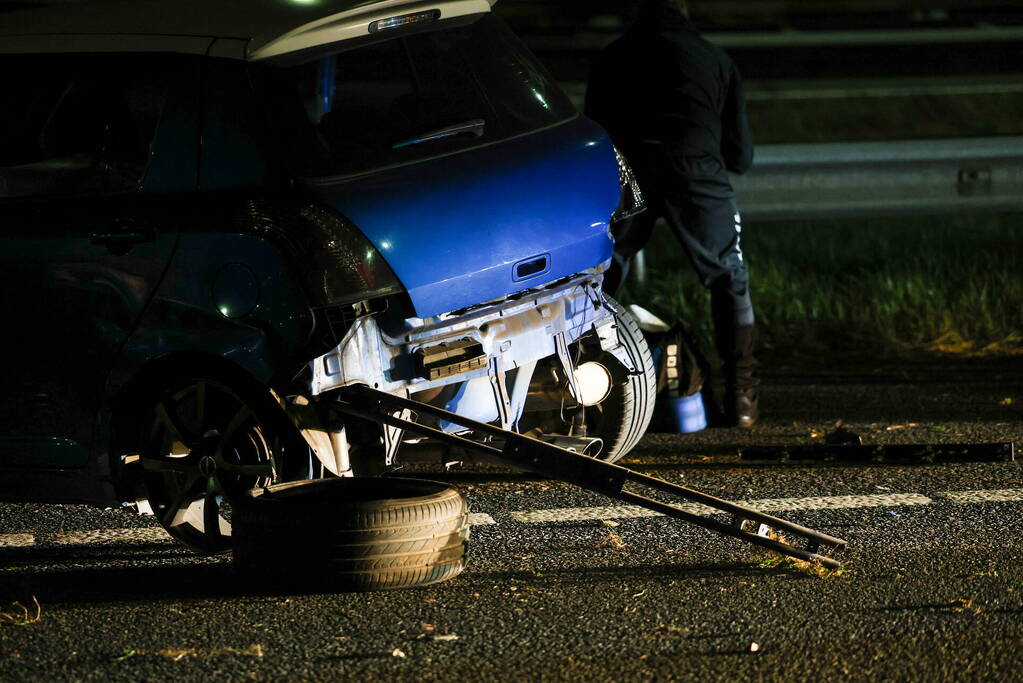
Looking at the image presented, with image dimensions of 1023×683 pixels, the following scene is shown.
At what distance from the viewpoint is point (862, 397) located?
25.7 ft

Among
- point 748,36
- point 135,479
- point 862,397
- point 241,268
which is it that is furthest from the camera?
point 748,36

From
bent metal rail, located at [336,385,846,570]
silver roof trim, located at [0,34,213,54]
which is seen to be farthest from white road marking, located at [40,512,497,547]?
silver roof trim, located at [0,34,213,54]

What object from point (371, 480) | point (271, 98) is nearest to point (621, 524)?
point (371, 480)

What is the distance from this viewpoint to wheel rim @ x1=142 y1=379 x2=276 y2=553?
16.9ft

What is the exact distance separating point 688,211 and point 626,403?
1.33 metres

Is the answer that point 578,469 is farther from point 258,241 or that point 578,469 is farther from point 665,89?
point 665,89

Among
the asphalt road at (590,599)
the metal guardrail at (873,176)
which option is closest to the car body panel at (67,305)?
the asphalt road at (590,599)

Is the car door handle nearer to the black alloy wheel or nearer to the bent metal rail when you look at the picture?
the black alloy wheel

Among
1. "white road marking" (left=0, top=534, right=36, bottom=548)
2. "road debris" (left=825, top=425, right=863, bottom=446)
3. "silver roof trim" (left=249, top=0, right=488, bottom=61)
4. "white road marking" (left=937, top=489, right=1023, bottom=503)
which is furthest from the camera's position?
"road debris" (left=825, top=425, right=863, bottom=446)

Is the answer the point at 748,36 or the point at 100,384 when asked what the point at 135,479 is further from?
the point at 748,36

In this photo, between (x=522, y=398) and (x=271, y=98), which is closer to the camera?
(x=271, y=98)

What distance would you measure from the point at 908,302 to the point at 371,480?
5.13 meters

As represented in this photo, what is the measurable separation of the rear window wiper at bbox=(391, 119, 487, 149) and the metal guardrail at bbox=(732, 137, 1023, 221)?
4557 millimetres

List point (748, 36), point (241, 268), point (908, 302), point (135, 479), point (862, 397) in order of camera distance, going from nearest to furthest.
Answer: point (241, 268), point (135, 479), point (862, 397), point (908, 302), point (748, 36)
